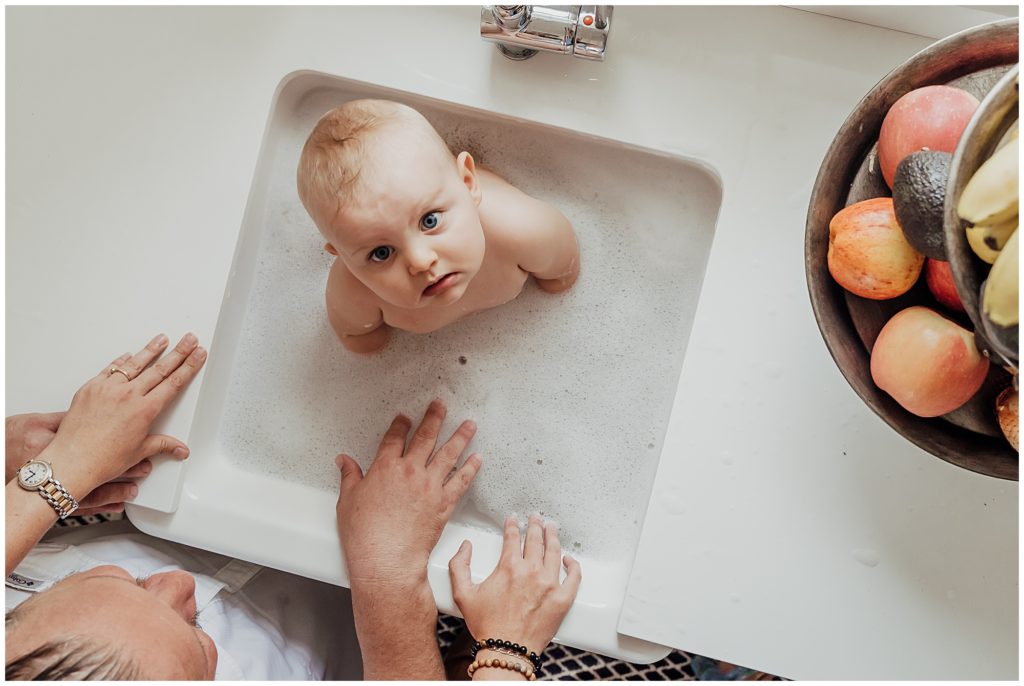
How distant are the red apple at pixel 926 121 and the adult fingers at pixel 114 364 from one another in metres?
0.89

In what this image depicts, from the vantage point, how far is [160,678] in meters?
0.76

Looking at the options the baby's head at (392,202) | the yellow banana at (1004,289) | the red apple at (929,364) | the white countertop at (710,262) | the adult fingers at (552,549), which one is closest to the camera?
the yellow banana at (1004,289)

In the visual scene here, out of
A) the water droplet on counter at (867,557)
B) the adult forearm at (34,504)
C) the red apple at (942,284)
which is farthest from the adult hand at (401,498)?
the red apple at (942,284)

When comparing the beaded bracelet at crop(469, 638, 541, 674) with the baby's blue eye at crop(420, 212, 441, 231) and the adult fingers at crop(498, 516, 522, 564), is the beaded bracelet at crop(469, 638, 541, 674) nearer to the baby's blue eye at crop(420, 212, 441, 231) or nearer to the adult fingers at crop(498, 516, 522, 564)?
the adult fingers at crop(498, 516, 522, 564)

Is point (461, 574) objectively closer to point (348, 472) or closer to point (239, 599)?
point (348, 472)

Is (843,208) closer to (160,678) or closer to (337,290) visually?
(337,290)

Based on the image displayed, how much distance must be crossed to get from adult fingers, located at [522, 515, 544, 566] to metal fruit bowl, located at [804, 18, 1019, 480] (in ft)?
1.60

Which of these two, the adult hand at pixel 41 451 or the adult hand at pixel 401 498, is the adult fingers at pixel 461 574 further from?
the adult hand at pixel 41 451

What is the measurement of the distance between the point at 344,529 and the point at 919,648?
2.34 feet

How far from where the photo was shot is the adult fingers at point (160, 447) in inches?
37.2

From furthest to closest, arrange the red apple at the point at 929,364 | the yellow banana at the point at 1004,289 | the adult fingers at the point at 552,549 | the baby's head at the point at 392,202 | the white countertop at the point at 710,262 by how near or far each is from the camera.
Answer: the adult fingers at the point at 552,549 < the white countertop at the point at 710,262 < the baby's head at the point at 392,202 < the red apple at the point at 929,364 < the yellow banana at the point at 1004,289

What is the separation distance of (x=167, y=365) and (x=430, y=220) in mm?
410

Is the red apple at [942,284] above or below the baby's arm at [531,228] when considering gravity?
above

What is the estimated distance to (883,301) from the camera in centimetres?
70
